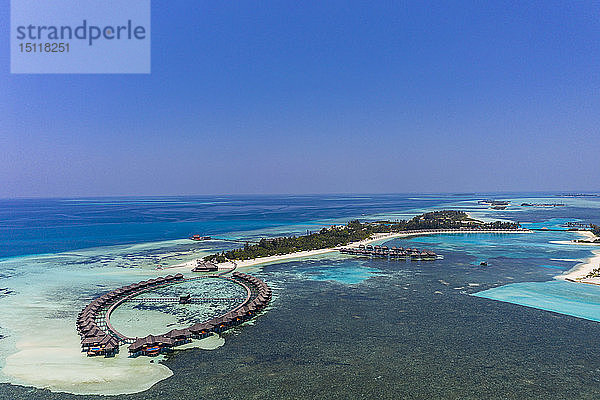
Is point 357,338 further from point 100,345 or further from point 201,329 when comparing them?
point 100,345

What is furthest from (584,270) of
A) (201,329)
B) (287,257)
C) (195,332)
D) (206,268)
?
(206,268)

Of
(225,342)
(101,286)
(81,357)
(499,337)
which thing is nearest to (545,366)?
(499,337)

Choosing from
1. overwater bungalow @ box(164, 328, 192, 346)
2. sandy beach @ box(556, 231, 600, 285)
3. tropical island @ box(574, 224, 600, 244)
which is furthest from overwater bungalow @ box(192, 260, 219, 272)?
tropical island @ box(574, 224, 600, 244)

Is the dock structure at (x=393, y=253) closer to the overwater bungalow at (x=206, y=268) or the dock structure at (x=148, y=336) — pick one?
the overwater bungalow at (x=206, y=268)

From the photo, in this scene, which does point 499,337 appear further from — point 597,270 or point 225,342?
point 597,270

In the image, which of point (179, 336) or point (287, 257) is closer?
point (179, 336)

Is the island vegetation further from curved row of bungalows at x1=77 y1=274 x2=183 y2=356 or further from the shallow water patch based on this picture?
the shallow water patch
